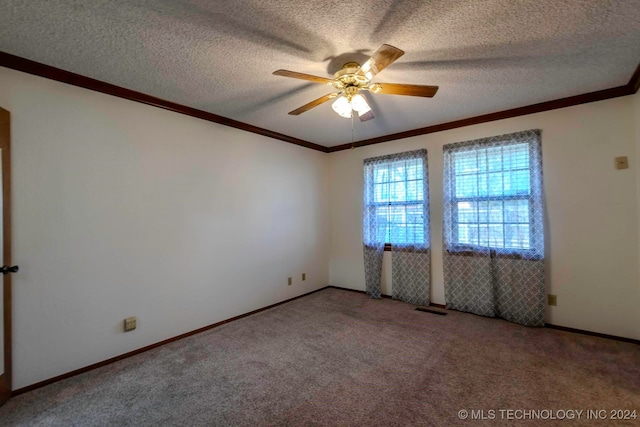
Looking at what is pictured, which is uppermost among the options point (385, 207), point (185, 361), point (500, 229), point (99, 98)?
point (99, 98)

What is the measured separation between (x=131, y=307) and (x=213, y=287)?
834 millimetres

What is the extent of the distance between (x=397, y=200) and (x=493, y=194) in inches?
48.1

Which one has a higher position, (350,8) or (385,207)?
(350,8)

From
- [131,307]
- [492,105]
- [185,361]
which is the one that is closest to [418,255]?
[492,105]

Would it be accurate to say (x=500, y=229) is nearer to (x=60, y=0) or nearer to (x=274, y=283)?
(x=274, y=283)

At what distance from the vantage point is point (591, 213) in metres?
2.90

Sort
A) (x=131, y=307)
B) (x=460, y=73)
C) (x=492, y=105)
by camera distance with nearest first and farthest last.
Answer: (x=460, y=73) < (x=131, y=307) < (x=492, y=105)

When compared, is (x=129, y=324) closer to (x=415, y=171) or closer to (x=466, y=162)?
(x=415, y=171)

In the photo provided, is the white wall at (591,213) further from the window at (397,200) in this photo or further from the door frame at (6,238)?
the door frame at (6,238)

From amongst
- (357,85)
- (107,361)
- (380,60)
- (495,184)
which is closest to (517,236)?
(495,184)

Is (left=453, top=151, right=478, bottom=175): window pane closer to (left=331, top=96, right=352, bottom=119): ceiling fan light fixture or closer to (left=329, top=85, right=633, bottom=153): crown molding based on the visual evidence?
(left=329, top=85, right=633, bottom=153): crown molding

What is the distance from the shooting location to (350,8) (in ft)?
5.34

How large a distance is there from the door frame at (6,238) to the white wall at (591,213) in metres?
4.56

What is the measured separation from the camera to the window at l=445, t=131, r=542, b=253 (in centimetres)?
317
